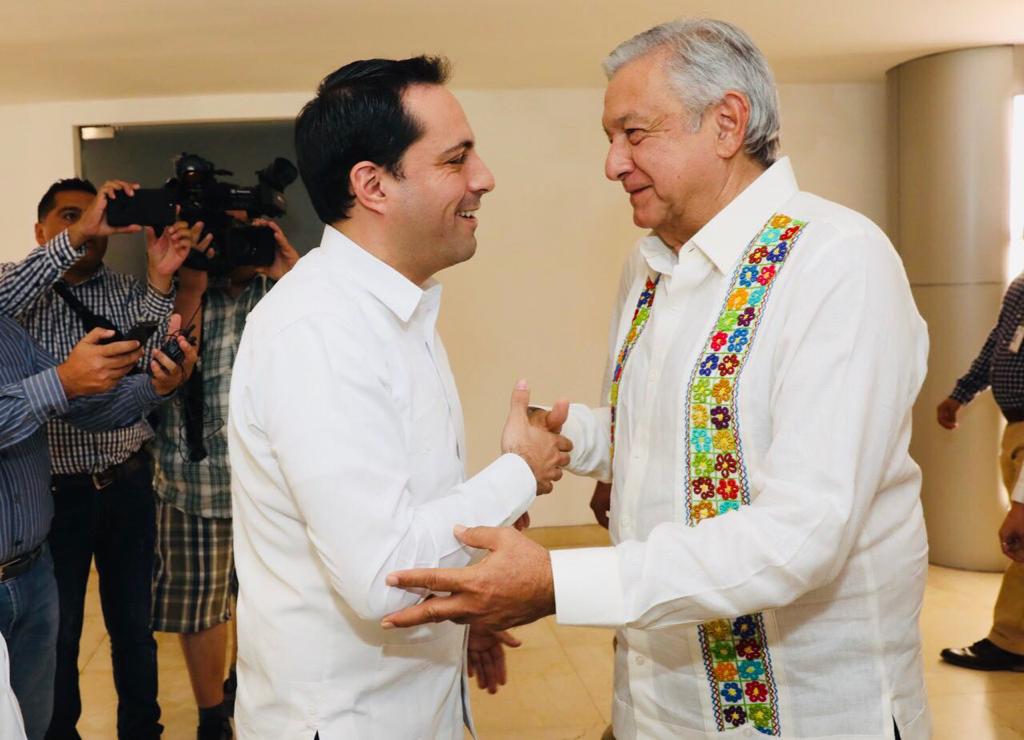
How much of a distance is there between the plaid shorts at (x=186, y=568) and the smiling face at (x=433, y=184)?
1.92m

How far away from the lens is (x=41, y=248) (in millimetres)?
2926

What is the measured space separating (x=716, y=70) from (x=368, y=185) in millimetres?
585

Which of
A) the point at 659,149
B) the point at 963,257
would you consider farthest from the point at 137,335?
the point at 963,257

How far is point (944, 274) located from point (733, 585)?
4.62 meters

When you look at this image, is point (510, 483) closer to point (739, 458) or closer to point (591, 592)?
point (591, 592)

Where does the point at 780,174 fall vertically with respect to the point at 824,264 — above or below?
above

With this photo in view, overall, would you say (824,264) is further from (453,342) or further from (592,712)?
(453,342)

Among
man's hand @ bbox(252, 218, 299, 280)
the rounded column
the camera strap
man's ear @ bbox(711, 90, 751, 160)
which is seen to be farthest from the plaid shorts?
the rounded column

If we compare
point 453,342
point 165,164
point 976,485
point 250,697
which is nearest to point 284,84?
point 165,164

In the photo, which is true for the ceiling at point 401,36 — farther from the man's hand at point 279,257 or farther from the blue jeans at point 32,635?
the blue jeans at point 32,635

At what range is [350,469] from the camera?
1.31 m

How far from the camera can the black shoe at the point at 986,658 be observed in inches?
156

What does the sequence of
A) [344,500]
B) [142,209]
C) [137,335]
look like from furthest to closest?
[142,209]
[137,335]
[344,500]

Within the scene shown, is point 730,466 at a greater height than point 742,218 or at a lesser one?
lesser
